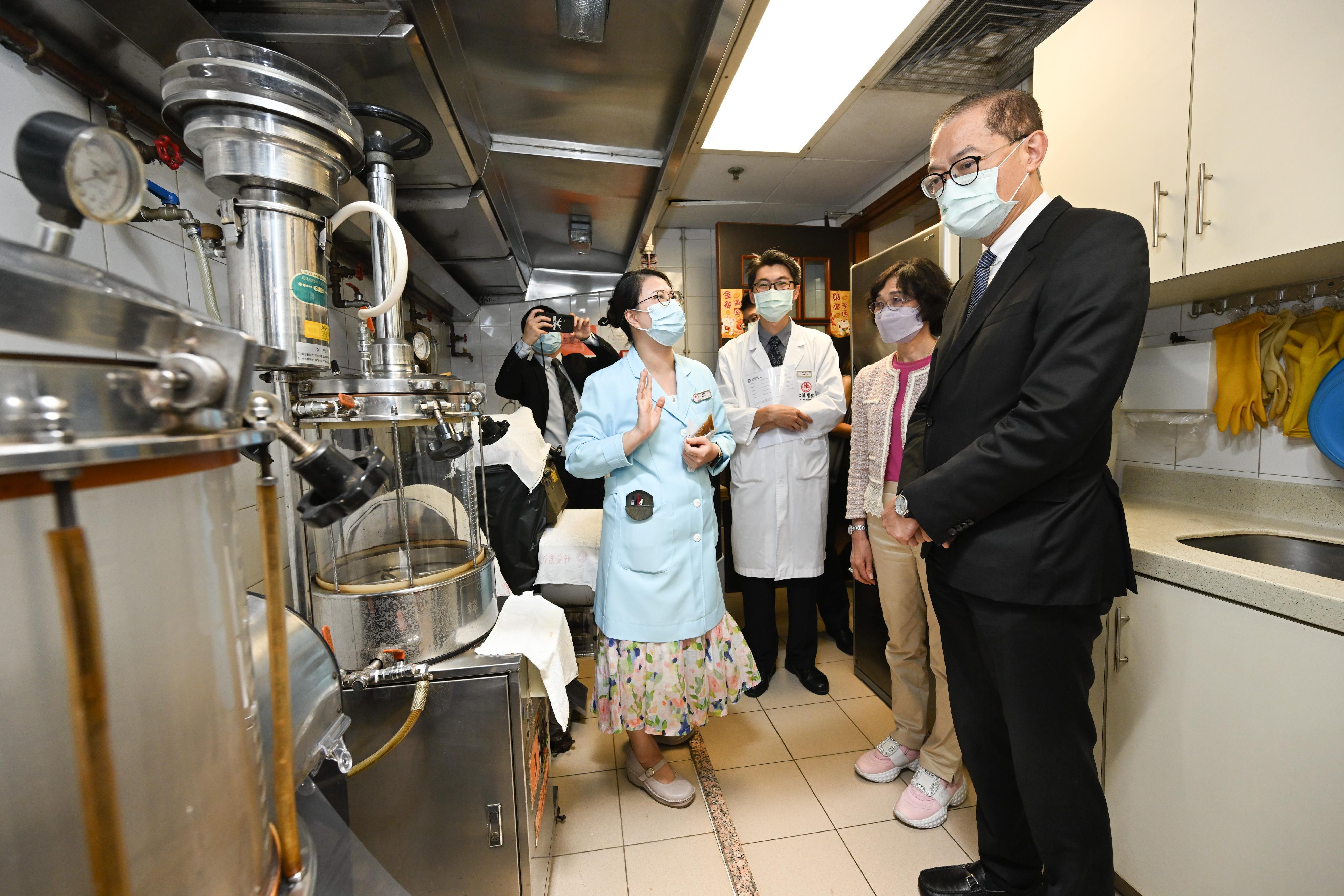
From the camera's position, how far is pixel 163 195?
0.93 metres

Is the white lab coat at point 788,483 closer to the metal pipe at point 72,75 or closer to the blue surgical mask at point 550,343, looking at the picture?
the blue surgical mask at point 550,343

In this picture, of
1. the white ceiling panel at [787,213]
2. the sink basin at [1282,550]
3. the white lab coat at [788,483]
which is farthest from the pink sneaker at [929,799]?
the white ceiling panel at [787,213]

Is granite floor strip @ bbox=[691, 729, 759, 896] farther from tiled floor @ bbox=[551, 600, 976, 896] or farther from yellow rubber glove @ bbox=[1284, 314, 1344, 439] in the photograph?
yellow rubber glove @ bbox=[1284, 314, 1344, 439]

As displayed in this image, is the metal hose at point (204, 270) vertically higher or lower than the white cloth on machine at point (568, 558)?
higher

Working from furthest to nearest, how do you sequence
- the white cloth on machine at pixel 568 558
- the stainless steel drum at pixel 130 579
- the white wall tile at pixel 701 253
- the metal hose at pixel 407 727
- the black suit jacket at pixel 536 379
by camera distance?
the white wall tile at pixel 701 253, the black suit jacket at pixel 536 379, the white cloth on machine at pixel 568 558, the metal hose at pixel 407 727, the stainless steel drum at pixel 130 579

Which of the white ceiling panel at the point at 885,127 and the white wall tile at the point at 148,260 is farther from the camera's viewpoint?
the white ceiling panel at the point at 885,127

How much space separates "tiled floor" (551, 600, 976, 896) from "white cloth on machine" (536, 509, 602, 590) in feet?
1.93

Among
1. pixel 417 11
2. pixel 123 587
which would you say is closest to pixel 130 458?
pixel 123 587

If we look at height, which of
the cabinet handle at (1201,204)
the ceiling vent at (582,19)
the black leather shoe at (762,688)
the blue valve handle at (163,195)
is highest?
the ceiling vent at (582,19)

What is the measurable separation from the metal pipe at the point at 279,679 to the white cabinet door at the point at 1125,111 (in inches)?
68.8

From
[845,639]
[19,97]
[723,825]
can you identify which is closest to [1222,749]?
[723,825]

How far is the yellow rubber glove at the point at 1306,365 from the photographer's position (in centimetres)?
133

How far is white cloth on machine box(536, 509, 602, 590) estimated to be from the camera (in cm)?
186

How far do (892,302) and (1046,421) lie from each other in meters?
0.93
